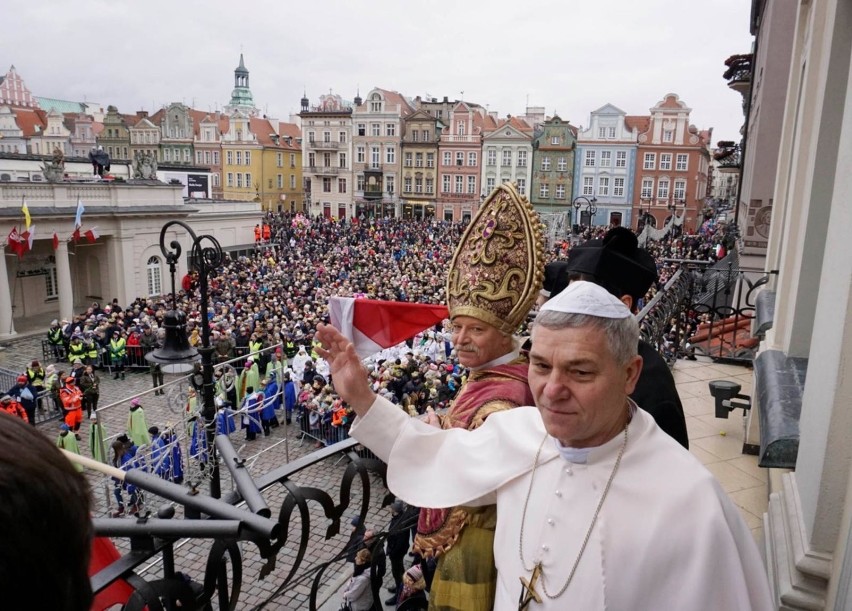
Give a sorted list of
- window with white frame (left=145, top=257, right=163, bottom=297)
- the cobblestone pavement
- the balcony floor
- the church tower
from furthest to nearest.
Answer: the church tower < window with white frame (left=145, top=257, right=163, bottom=297) < the cobblestone pavement < the balcony floor

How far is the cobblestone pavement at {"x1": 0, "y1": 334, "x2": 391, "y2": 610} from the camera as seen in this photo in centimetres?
864

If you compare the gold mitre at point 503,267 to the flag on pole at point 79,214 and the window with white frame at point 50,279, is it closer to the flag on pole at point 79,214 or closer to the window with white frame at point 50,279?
the flag on pole at point 79,214

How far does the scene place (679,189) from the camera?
174 ft

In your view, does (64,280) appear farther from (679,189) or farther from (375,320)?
(679,189)

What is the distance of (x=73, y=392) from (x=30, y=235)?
48.2 ft

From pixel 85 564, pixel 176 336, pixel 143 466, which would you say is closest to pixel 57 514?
pixel 85 564

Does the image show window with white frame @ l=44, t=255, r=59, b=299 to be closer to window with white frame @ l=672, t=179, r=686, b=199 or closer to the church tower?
window with white frame @ l=672, t=179, r=686, b=199

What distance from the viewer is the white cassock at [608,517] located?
5.56 ft

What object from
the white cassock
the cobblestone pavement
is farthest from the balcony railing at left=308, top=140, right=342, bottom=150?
the white cassock

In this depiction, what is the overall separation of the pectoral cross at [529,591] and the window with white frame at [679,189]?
56347mm

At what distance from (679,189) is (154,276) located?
4368cm

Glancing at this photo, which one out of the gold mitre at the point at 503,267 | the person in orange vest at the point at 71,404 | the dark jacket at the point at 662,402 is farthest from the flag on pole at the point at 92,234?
the dark jacket at the point at 662,402

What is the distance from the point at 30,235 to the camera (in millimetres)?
24500

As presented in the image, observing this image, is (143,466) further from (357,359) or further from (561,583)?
(561,583)
